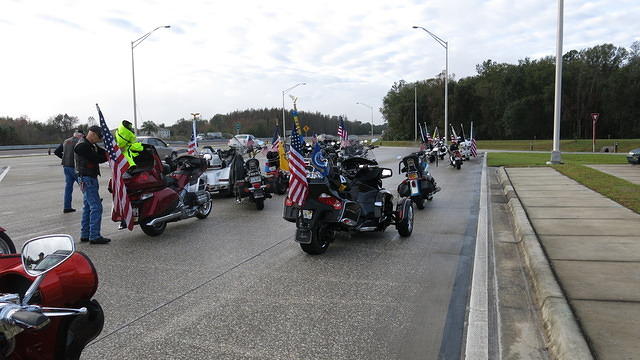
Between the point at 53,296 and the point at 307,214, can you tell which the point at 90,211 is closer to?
the point at 307,214

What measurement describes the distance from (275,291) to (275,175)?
9.40 m

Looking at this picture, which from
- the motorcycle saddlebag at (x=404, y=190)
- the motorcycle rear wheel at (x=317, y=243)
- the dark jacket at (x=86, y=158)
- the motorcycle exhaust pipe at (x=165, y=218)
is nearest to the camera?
the motorcycle rear wheel at (x=317, y=243)

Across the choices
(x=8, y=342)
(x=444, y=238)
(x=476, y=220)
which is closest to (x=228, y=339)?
(x=8, y=342)

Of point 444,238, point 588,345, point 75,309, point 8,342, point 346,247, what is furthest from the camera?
point 444,238

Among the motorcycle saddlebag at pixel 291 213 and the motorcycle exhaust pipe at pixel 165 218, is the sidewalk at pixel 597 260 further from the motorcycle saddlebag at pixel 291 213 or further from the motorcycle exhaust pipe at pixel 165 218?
the motorcycle exhaust pipe at pixel 165 218

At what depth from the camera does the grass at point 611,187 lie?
33.2 feet

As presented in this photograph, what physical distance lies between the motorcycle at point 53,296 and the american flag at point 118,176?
511cm

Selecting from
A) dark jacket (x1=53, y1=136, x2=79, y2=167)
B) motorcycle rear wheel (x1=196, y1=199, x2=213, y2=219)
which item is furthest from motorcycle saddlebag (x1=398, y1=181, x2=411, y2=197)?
dark jacket (x1=53, y1=136, x2=79, y2=167)

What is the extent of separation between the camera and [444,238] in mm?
8156

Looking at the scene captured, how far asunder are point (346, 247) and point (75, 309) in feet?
16.7

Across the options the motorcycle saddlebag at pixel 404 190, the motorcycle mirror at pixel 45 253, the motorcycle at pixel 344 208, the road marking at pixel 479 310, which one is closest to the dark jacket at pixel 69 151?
the motorcycle at pixel 344 208

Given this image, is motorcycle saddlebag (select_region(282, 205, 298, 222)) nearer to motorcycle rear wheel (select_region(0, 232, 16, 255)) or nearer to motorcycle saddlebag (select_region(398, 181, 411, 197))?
motorcycle rear wheel (select_region(0, 232, 16, 255))

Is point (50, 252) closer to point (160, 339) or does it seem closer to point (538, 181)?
point (160, 339)

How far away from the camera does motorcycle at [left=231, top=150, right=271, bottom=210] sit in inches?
Result: 458
